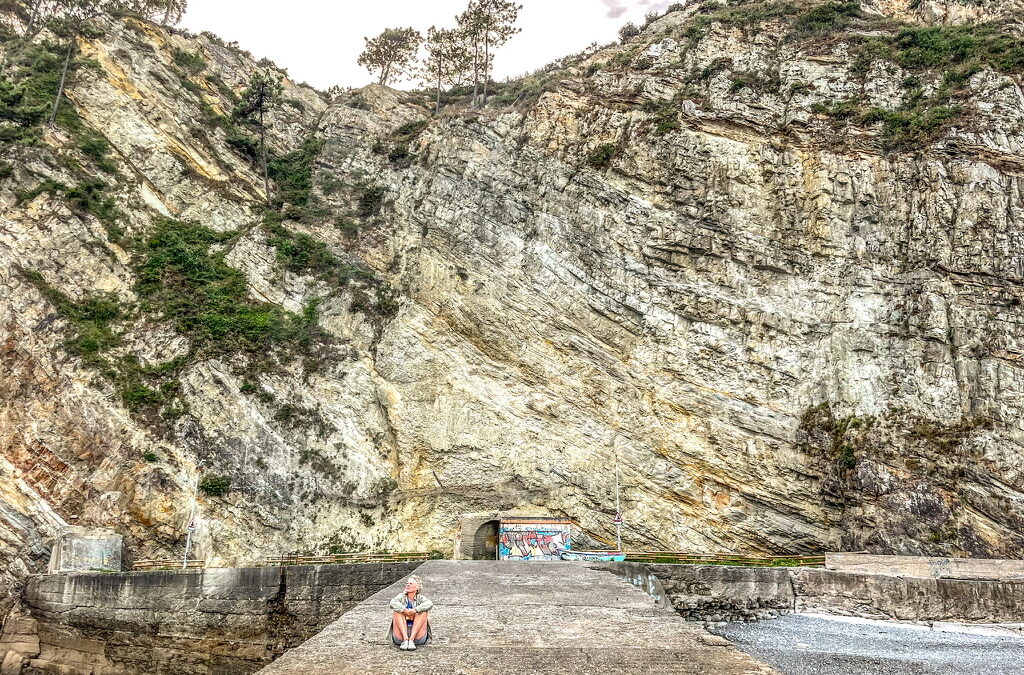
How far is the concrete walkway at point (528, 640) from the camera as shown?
19.3 feet

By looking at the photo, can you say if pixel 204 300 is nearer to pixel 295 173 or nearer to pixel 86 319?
pixel 86 319

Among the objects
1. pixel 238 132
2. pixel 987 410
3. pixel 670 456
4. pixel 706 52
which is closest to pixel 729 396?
pixel 670 456

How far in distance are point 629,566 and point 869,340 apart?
13.7m

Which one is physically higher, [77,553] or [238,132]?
[238,132]

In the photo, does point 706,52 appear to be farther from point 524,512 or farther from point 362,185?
point 524,512

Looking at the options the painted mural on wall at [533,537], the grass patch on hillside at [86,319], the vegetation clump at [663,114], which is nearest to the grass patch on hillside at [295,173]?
the grass patch on hillside at [86,319]

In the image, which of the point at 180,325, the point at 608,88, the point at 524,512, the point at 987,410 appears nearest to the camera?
the point at 987,410

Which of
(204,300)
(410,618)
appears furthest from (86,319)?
(410,618)

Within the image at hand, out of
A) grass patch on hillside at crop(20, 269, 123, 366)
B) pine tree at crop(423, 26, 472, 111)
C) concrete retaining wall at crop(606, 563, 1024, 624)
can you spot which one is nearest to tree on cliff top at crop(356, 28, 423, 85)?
pine tree at crop(423, 26, 472, 111)

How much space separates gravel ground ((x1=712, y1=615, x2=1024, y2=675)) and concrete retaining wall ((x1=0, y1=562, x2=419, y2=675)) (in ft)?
29.8

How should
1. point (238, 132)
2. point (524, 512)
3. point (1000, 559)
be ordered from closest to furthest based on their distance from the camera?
1. point (1000, 559)
2. point (524, 512)
3. point (238, 132)

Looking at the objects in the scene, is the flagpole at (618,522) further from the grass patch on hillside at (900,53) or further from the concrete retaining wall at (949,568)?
the grass patch on hillside at (900,53)

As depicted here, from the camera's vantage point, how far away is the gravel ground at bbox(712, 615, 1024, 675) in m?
13.4

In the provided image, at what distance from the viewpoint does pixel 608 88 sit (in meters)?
31.3
